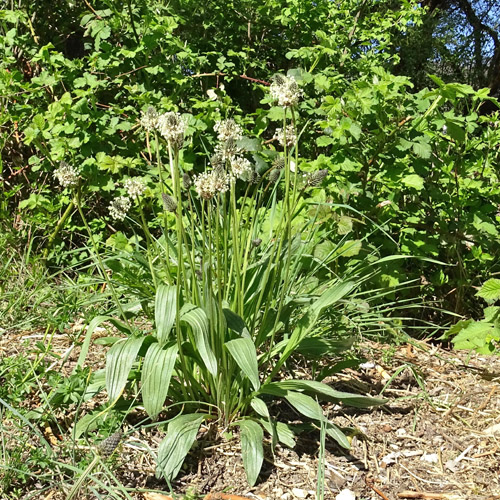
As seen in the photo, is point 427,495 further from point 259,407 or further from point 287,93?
point 287,93

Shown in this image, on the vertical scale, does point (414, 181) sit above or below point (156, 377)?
above

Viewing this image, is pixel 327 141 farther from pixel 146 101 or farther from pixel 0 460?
pixel 0 460

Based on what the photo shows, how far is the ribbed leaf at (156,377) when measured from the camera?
170cm

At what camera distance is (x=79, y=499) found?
1672mm

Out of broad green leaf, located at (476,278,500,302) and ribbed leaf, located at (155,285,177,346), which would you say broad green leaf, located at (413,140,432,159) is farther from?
ribbed leaf, located at (155,285,177,346)

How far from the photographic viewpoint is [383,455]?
6.61 ft

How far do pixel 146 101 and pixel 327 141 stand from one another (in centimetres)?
108

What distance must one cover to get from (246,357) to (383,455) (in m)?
0.64

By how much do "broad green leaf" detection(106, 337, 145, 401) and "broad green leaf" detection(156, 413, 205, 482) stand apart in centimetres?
20

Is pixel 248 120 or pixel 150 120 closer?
pixel 150 120

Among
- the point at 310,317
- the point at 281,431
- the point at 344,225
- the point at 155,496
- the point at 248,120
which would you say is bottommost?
the point at 155,496

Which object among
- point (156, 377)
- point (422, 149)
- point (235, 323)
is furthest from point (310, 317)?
point (422, 149)

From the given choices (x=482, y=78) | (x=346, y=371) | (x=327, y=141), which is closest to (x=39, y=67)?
(x=327, y=141)

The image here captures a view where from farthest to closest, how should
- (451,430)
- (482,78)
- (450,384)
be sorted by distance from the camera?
(482,78) < (450,384) < (451,430)
